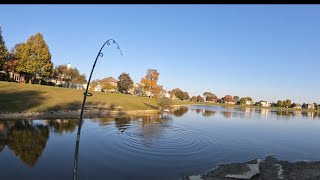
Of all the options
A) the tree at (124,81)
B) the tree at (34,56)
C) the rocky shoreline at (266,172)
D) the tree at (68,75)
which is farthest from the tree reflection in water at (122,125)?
the tree at (124,81)

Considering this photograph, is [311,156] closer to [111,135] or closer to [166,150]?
[166,150]

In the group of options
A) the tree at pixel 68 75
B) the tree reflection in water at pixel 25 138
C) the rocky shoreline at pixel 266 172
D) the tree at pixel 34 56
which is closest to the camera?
the rocky shoreline at pixel 266 172

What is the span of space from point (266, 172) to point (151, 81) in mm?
104897

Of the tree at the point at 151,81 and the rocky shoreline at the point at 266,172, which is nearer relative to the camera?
the rocky shoreline at the point at 266,172

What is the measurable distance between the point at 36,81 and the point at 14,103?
239 feet

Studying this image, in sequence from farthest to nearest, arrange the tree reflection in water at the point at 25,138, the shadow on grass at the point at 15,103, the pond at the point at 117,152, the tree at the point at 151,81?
the tree at the point at 151,81 → the shadow on grass at the point at 15,103 → the tree reflection in water at the point at 25,138 → the pond at the point at 117,152

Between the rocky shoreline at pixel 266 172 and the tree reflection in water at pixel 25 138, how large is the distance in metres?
11.5

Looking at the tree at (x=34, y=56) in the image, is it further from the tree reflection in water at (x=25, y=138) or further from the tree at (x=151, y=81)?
the tree reflection in water at (x=25, y=138)

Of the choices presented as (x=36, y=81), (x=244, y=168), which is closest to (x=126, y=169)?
(x=244, y=168)

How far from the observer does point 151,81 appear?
12394 cm

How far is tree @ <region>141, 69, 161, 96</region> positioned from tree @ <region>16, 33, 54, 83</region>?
133 feet

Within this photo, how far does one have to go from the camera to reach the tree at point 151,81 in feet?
407
